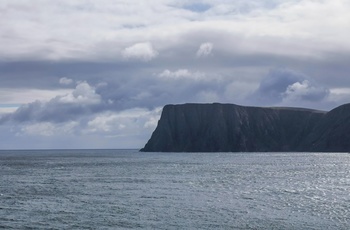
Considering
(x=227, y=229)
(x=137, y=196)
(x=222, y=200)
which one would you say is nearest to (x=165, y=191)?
(x=137, y=196)

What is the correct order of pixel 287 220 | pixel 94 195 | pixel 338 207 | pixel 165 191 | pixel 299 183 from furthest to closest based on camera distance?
1. pixel 299 183
2. pixel 165 191
3. pixel 94 195
4. pixel 338 207
5. pixel 287 220

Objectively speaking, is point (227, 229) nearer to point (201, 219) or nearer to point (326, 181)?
point (201, 219)

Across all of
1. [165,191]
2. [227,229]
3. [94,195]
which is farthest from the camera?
[165,191]

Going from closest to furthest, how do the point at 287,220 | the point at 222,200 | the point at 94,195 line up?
the point at 287,220 < the point at 222,200 < the point at 94,195

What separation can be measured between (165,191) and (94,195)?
1065 cm

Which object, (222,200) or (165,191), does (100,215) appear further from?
(165,191)

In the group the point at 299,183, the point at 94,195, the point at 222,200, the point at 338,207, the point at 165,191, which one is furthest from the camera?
the point at 299,183

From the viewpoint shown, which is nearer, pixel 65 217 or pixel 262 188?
pixel 65 217

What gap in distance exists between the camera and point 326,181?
93438 mm

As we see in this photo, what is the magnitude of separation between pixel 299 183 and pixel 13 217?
5299cm

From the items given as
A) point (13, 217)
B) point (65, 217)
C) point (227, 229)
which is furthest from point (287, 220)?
point (13, 217)

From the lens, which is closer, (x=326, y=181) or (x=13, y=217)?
(x=13, y=217)

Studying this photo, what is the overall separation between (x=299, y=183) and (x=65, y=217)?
49.6 meters

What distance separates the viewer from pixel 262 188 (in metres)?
78.8
